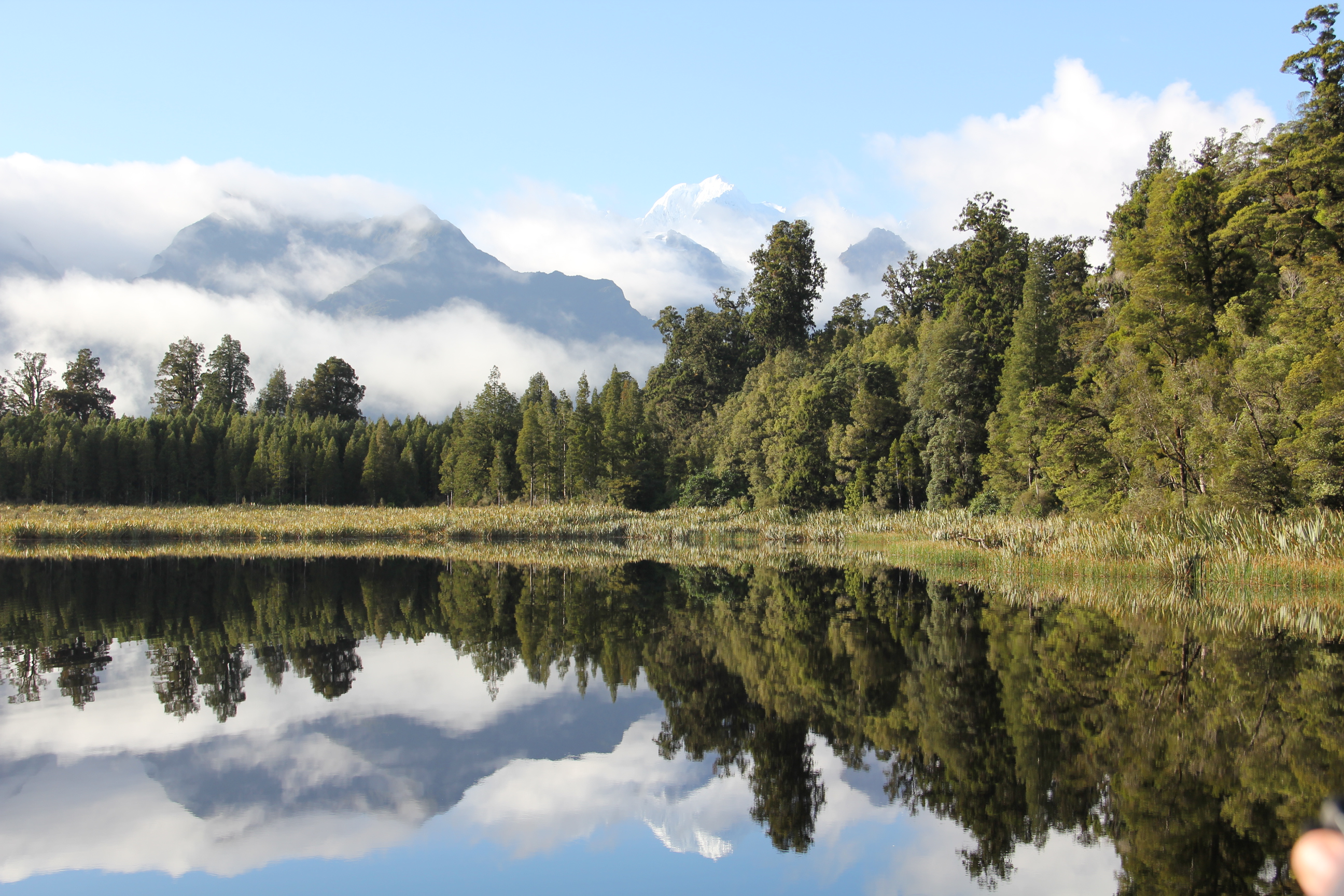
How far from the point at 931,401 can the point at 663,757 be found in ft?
141

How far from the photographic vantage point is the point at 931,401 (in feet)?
159

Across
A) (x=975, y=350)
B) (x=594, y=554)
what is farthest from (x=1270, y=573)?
(x=975, y=350)

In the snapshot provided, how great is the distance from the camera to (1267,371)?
969 inches

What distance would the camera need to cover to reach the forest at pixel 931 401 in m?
27.4

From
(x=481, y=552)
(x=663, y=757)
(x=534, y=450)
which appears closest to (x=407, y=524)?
(x=481, y=552)

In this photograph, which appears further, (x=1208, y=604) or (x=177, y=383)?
(x=177, y=383)

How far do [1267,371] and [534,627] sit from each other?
23182 millimetres

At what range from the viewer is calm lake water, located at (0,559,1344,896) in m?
→ 6.31

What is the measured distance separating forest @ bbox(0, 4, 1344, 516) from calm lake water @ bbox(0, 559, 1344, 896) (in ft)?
48.5

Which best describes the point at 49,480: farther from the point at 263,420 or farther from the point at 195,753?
the point at 195,753

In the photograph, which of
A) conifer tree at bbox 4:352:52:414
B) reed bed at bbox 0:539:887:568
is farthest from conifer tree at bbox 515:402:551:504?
conifer tree at bbox 4:352:52:414

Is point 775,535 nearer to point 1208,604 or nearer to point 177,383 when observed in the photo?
point 1208,604

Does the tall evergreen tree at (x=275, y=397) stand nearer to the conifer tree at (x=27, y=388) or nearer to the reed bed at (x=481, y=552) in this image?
the conifer tree at (x=27, y=388)

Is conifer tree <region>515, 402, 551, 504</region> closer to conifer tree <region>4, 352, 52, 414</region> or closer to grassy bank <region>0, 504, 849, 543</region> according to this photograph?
grassy bank <region>0, 504, 849, 543</region>
